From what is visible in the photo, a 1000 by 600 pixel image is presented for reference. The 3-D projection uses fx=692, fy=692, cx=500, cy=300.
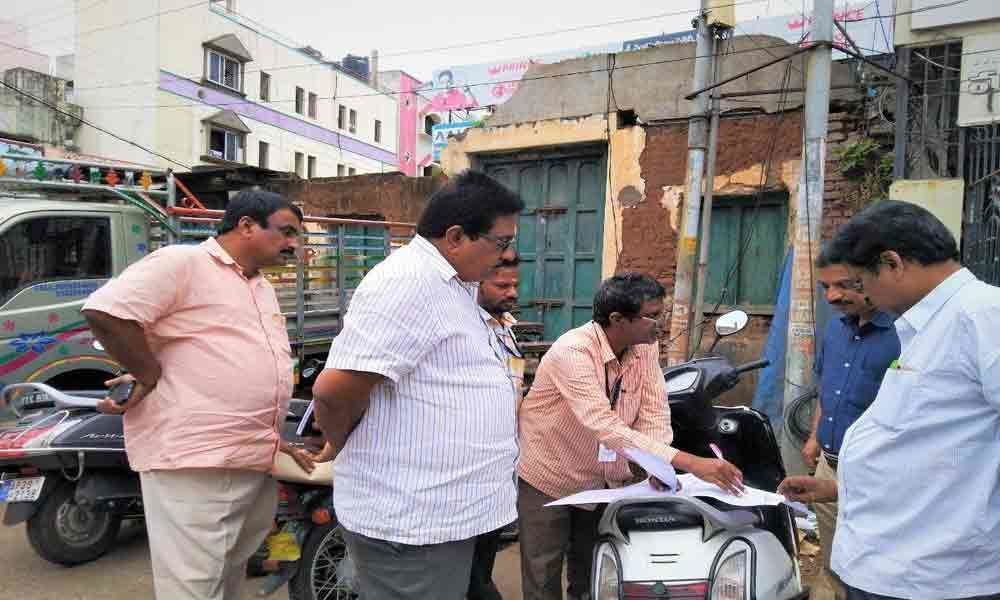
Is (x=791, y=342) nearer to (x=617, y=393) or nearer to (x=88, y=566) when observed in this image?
(x=617, y=393)

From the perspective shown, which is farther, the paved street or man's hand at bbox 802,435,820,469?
the paved street

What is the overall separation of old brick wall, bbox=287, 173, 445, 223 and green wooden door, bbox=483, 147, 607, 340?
138 cm

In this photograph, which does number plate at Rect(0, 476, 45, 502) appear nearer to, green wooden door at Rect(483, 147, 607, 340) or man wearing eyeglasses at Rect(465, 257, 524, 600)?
man wearing eyeglasses at Rect(465, 257, 524, 600)

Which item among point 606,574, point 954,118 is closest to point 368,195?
point 954,118

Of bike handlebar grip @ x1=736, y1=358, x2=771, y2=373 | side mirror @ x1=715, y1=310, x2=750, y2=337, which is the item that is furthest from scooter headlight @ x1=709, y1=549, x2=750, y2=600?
side mirror @ x1=715, y1=310, x2=750, y2=337

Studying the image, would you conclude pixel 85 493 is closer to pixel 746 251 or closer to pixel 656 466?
pixel 656 466

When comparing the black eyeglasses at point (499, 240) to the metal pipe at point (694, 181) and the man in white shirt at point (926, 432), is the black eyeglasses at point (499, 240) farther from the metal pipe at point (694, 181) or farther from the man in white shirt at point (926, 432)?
the metal pipe at point (694, 181)

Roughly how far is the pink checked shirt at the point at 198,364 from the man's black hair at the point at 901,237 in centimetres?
185

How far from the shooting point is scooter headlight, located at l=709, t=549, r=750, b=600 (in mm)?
1973

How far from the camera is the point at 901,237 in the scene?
159cm

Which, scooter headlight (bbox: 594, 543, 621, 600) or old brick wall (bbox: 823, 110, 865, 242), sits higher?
old brick wall (bbox: 823, 110, 865, 242)

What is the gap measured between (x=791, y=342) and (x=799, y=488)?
346 cm

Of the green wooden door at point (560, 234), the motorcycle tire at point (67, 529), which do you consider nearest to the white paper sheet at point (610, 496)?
the motorcycle tire at point (67, 529)

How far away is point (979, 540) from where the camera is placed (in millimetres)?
1505
